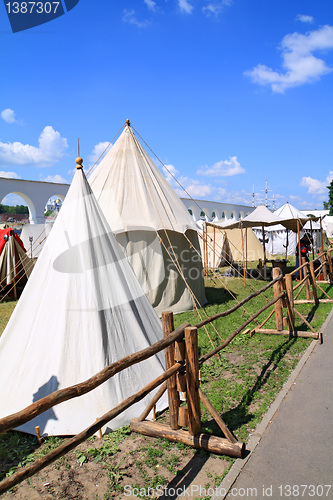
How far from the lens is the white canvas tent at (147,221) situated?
26.6 feet

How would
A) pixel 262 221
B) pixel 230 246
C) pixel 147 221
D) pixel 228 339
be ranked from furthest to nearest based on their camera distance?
pixel 230 246 → pixel 262 221 → pixel 147 221 → pixel 228 339

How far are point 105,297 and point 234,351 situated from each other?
2.88 m

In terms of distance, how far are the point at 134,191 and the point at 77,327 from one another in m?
4.86

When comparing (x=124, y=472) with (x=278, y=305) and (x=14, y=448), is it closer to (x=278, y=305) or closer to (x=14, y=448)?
(x=14, y=448)

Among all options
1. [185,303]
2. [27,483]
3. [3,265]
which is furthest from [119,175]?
[27,483]

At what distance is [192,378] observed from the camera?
11.3 ft

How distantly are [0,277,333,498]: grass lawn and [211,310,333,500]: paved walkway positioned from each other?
0.15m

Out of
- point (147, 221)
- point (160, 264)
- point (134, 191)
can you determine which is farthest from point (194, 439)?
point (134, 191)

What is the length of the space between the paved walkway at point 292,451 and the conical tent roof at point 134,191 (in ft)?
14.9

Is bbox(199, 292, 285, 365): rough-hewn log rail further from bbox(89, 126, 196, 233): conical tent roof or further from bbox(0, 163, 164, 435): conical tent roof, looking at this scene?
bbox(89, 126, 196, 233): conical tent roof

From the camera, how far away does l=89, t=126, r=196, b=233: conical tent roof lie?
813 cm

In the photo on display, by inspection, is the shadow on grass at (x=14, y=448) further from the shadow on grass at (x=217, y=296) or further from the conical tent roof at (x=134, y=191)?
the shadow on grass at (x=217, y=296)

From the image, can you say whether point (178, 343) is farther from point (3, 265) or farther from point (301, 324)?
point (3, 265)

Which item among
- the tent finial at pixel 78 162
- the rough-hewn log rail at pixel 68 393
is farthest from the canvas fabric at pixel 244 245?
the rough-hewn log rail at pixel 68 393
